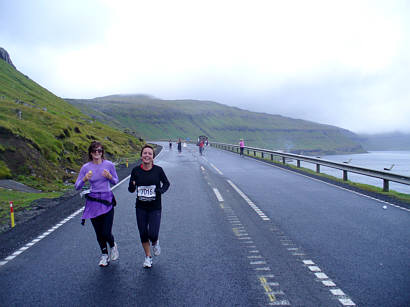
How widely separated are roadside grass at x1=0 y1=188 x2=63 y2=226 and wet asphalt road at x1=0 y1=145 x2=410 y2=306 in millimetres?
2235

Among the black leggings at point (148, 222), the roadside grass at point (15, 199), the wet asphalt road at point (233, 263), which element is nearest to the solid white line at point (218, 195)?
the wet asphalt road at point (233, 263)

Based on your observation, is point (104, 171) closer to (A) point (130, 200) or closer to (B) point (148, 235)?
(B) point (148, 235)

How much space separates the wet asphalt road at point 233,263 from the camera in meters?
3.92

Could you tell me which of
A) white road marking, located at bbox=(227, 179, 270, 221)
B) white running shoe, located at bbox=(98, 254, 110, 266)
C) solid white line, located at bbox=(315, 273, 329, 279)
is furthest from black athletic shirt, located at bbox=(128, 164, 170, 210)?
white road marking, located at bbox=(227, 179, 270, 221)

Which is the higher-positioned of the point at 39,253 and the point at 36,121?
the point at 36,121


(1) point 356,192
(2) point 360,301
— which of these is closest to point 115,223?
(2) point 360,301

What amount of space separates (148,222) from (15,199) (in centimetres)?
798

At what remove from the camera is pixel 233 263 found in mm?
4957

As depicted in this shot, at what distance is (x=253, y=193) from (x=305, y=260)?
6.40 metres

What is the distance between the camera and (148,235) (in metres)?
5.00

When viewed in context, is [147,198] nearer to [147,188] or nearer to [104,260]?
[147,188]

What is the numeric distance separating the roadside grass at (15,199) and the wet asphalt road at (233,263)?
2.23 meters

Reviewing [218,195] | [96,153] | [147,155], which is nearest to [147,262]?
[147,155]

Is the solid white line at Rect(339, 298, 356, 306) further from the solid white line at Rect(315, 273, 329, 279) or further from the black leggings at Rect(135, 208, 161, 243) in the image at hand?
the black leggings at Rect(135, 208, 161, 243)
